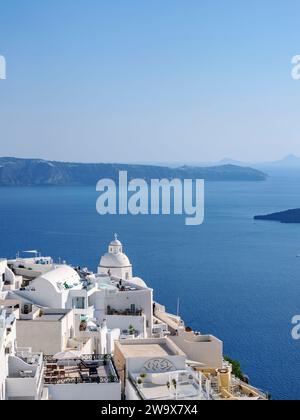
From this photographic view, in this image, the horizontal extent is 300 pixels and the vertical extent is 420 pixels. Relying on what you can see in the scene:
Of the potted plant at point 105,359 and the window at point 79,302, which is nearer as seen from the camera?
the potted plant at point 105,359

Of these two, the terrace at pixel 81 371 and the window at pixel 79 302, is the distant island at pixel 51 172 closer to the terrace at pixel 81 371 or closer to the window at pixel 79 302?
the window at pixel 79 302

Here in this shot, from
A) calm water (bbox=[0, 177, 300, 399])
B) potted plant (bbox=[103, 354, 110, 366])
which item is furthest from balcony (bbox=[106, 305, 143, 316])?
potted plant (bbox=[103, 354, 110, 366])

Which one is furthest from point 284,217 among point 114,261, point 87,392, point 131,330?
point 87,392

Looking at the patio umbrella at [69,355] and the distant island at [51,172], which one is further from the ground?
the distant island at [51,172]

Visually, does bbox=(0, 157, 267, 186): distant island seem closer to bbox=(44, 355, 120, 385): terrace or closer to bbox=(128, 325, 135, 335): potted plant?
bbox=(128, 325, 135, 335): potted plant

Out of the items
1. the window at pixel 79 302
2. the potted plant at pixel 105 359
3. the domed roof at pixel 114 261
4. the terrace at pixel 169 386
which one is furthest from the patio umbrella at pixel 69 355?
the domed roof at pixel 114 261
